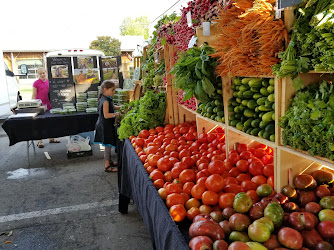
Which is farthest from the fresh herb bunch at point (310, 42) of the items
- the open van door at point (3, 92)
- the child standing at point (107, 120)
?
the open van door at point (3, 92)

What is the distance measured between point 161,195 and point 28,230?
2.22m

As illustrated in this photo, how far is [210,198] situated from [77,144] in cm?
497

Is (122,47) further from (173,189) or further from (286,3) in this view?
(286,3)

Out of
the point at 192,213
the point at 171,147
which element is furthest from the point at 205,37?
the point at 192,213

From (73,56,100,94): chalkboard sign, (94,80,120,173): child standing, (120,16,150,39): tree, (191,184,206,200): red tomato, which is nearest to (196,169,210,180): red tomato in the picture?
(191,184,206,200): red tomato

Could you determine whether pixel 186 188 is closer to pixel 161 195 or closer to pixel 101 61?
pixel 161 195

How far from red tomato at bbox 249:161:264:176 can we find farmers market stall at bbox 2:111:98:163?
4485 mm

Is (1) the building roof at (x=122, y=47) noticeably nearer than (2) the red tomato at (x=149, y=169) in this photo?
No

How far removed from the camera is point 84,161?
236 inches

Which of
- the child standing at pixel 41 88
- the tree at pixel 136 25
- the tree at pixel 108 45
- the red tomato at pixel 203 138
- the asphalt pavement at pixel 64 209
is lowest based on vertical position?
the asphalt pavement at pixel 64 209

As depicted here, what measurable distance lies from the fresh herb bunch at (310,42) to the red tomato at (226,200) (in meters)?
0.74

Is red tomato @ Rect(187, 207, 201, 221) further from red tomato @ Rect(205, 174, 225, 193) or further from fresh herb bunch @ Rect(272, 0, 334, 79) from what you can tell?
fresh herb bunch @ Rect(272, 0, 334, 79)

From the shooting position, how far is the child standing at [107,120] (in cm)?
488

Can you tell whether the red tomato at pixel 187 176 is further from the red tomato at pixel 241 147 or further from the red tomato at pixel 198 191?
the red tomato at pixel 241 147
